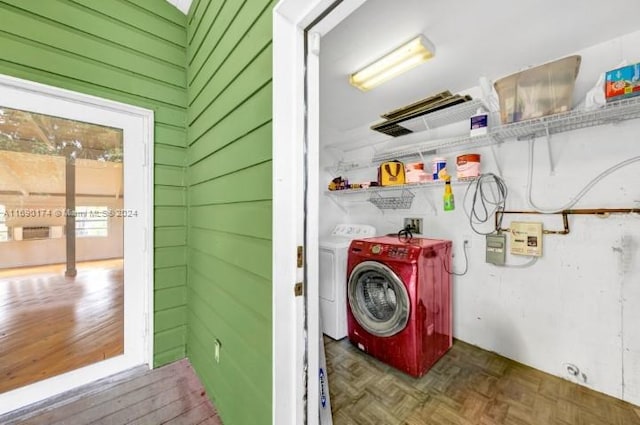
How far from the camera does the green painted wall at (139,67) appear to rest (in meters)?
1.51

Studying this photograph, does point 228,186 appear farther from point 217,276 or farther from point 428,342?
point 428,342

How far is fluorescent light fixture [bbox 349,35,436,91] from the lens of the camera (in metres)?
1.66

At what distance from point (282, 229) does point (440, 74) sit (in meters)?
2.00

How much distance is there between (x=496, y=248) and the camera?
212 cm

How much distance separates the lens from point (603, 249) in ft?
5.57

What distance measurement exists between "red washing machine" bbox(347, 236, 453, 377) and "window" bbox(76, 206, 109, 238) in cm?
190

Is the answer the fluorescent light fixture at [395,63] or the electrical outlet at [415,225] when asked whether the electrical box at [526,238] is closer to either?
the electrical outlet at [415,225]

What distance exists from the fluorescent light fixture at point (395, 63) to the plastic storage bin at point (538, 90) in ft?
1.82

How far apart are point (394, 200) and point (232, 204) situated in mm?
1982

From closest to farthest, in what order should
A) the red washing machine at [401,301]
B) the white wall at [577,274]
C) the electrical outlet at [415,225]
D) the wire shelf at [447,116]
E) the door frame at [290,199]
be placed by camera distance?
the door frame at [290,199]
the white wall at [577,274]
the red washing machine at [401,301]
the wire shelf at [447,116]
the electrical outlet at [415,225]

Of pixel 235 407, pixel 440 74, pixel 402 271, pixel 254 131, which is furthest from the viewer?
pixel 440 74

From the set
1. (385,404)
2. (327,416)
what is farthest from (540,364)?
(327,416)

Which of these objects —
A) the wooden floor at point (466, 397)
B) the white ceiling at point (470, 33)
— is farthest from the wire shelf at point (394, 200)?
the wooden floor at point (466, 397)

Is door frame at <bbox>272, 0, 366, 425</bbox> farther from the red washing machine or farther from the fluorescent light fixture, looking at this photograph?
the red washing machine
